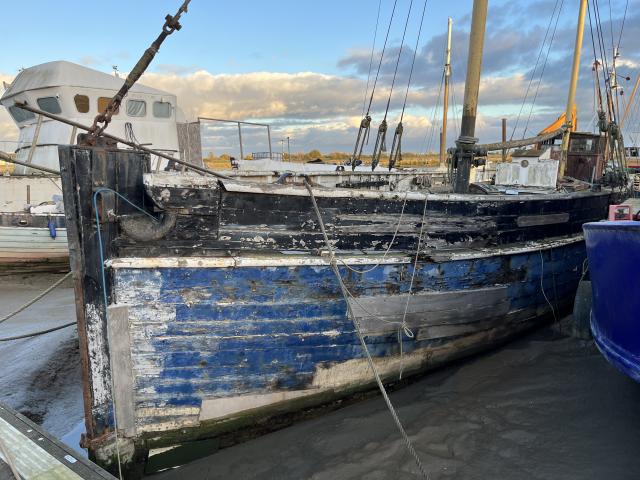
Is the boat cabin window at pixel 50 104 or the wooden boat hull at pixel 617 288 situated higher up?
the boat cabin window at pixel 50 104

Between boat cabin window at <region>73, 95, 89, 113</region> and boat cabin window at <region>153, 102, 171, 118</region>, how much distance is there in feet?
5.36

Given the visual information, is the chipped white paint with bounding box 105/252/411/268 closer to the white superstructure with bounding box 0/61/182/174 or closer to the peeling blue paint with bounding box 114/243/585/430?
the peeling blue paint with bounding box 114/243/585/430

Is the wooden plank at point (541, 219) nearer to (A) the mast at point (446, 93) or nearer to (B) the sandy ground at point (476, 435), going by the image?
(B) the sandy ground at point (476, 435)

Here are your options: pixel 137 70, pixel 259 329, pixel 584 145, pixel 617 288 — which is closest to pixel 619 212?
pixel 617 288

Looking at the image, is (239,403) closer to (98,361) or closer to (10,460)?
(98,361)

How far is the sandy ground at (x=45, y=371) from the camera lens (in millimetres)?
4840

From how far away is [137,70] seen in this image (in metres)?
3.36

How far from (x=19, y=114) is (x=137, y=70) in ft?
38.7

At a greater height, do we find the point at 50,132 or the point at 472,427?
the point at 50,132

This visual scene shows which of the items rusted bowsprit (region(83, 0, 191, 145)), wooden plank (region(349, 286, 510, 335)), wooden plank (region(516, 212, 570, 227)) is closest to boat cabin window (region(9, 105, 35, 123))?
rusted bowsprit (region(83, 0, 191, 145))

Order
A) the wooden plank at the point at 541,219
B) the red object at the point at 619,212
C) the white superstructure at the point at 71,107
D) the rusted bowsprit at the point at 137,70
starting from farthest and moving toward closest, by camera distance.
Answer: the white superstructure at the point at 71,107 → the red object at the point at 619,212 → the wooden plank at the point at 541,219 → the rusted bowsprit at the point at 137,70

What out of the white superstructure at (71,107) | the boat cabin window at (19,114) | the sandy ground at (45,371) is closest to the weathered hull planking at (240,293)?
the sandy ground at (45,371)

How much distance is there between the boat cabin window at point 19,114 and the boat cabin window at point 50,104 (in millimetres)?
762

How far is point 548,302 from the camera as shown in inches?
230
